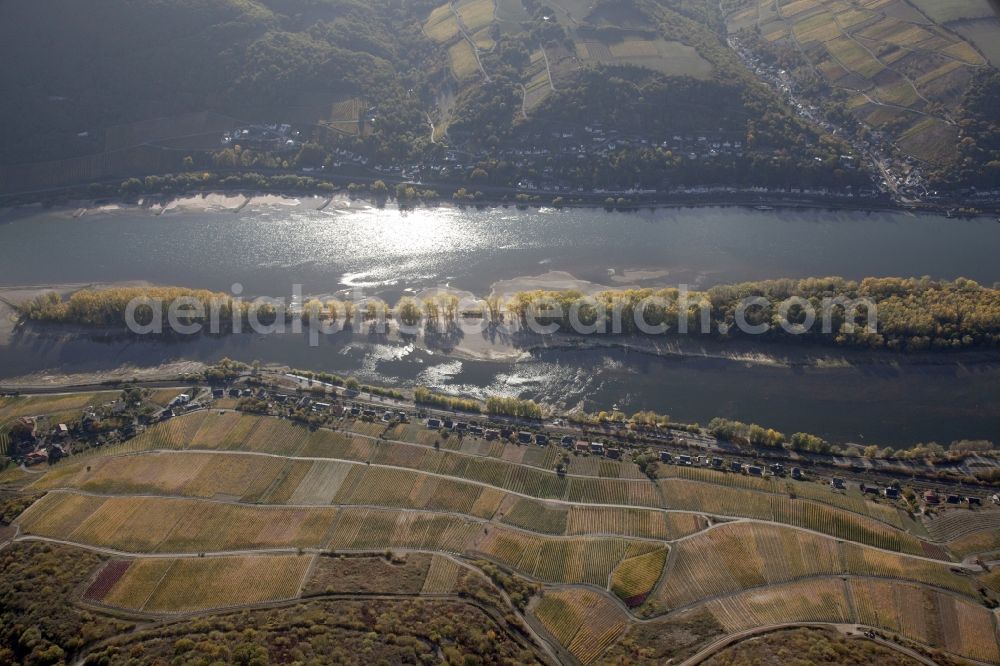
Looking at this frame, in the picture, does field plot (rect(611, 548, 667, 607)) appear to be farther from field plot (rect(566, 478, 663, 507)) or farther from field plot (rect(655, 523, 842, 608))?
field plot (rect(566, 478, 663, 507))

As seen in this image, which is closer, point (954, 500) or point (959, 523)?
point (959, 523)

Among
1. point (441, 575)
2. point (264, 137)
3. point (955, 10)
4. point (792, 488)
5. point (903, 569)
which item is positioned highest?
point (955, 10)

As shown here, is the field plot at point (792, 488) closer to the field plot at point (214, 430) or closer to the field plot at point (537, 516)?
the field plot at point (537, 516)

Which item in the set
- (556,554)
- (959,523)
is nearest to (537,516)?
(556,554)

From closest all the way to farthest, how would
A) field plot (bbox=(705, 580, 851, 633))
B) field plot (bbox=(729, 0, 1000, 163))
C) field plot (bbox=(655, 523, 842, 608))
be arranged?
field plot (bbox=(705, 580, 851, 633))
field plot (bbox=(655, 523, 842, 608))
field plot (bbox=(729, 0, 1000, 163))

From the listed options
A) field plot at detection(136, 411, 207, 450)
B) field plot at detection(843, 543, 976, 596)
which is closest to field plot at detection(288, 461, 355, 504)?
field plot at detection(136, 411, 207, 450)

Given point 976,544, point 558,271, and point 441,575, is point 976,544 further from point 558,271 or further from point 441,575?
point 558,271

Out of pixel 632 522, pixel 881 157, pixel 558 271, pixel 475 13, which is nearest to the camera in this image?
pixel 632 522
